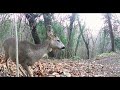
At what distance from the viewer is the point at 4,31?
15.8 ft

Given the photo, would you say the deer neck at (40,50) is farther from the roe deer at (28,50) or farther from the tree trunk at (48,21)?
the tree trunk at (48,21)

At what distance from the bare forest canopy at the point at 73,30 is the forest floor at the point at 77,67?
0.09m

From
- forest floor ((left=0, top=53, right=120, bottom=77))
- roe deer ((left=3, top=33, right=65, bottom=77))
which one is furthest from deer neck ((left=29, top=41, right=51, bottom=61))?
forest floor ((left=0, top=53, right=120, bottom=77))

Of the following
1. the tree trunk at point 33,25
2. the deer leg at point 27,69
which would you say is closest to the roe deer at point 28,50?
the deer leg at point 27,69

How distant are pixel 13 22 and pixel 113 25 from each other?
166 cm

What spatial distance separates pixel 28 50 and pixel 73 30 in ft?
2.69

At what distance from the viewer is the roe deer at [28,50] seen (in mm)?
4824

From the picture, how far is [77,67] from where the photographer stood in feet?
15.8

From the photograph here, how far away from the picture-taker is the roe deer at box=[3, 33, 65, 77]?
4.82 metres
